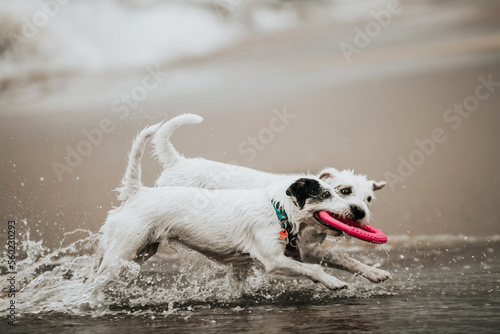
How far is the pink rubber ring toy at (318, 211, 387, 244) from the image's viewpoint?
3672mm

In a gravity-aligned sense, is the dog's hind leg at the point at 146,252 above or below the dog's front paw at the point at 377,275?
above

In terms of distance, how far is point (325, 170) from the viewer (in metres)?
4.13

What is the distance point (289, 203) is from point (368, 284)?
1.00 m

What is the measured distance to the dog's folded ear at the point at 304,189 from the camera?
149 inches

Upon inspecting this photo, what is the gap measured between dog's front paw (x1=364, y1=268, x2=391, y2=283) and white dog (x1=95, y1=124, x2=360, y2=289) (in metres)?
0.38

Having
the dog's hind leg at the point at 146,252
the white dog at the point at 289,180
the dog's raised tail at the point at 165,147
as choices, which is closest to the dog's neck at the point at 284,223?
the white dog at the point at 289,180

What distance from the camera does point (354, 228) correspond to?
3.69 metres

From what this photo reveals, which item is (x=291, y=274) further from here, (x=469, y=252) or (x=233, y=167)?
(x=469, y=252)

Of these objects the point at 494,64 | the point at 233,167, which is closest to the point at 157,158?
the point at 233,167

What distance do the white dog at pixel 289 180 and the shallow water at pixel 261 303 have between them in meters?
0.25

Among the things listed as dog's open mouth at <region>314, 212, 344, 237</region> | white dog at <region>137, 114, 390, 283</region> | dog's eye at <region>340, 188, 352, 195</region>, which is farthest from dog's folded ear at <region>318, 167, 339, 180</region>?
dog's open mouth at <region>314, 212, 344, 237</region>

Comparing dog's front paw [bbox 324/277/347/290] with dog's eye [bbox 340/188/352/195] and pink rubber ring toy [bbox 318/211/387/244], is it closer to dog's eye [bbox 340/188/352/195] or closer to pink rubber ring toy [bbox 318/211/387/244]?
pink rubber ring toy [bbox 318/211/387/244]

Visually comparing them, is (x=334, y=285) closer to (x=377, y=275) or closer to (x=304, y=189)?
(x=377, y=275)

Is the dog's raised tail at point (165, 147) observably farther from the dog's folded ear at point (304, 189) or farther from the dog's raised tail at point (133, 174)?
the dog's folded ear at point (304, 189)
